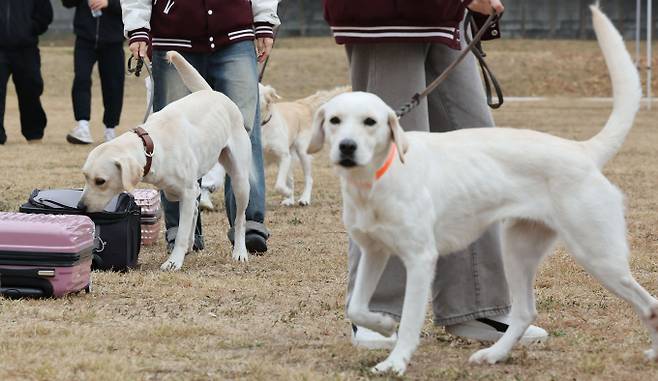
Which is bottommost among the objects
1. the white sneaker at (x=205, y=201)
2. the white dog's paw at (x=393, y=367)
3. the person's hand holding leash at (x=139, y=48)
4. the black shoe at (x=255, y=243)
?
the white sneaker at (x=205, y=201)

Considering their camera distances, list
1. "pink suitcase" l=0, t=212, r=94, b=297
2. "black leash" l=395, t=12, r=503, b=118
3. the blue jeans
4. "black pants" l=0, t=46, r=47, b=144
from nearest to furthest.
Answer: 1. "black leash" l=395, t=12, r=503, b=118
2. "pink suitcase" l=0, t=212, r=94, b=297
3. the blue jeans
4. "black pants" l=0, t=46, r=47, b=144

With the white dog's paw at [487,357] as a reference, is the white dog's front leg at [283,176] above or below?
below

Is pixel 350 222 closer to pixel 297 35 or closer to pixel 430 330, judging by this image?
pixel 430 330

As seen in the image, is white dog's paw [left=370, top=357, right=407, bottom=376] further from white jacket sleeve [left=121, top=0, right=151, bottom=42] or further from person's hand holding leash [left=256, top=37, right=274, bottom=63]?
person's hand holding leash [left=256, top=37, right=274, bottom=63]

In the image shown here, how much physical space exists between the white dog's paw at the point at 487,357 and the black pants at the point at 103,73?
10.4 metres

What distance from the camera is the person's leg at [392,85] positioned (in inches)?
167

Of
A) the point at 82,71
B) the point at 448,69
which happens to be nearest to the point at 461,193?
the point at 448,69

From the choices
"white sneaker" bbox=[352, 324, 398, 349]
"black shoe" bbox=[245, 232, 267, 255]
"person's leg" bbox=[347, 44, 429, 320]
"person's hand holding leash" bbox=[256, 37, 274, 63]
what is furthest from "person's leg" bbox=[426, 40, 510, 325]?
"person's hand holding leash" bbox=[256, 37, 274, 63]

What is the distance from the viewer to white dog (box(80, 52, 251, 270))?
581cm

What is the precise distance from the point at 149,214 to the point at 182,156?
859 millimetres

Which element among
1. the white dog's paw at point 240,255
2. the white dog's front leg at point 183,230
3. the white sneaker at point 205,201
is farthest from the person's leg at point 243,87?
the white sneaker at point 205,201

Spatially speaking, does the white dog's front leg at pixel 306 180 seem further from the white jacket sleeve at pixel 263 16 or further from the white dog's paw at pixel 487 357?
the white dog's paw at pixel 487 357

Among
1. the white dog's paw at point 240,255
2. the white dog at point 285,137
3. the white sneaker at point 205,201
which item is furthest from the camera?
the white dog at point 285,137

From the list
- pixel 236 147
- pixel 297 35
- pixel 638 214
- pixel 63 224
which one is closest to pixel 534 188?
pixel 63 224
